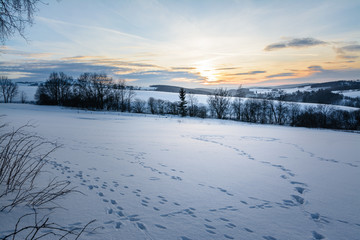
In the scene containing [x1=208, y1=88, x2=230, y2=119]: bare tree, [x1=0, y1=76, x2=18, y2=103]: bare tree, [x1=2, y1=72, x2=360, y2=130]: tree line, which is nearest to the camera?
[x1=2, y1=72, x2=360, y2=130]: tree line

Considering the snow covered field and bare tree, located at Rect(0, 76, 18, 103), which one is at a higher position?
bare tree, located at Rect(0, 76, 18, 103)

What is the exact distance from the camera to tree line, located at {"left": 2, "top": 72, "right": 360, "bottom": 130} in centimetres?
4706

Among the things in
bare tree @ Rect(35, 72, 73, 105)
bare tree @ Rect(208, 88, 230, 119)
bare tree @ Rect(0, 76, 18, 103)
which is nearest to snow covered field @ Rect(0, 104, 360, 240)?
bare tree @ Rect(208, 88, 230, 119)

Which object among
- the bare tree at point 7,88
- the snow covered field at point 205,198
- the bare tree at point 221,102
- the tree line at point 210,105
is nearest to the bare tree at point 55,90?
the tree line at point 210,105

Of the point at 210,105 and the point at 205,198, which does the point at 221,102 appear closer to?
the point at 210,105

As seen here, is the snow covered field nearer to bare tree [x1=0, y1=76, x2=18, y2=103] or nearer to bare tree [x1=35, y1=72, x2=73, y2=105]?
bare tree [x1=35, y1=72, x2=73, y2=105]

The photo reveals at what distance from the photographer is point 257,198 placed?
165 inches

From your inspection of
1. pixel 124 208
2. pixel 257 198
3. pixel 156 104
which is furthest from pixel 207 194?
pixel 156 104

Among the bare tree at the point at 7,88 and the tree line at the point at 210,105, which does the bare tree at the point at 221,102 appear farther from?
the bare tree at the point at 7,88

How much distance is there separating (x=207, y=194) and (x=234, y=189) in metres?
0.80

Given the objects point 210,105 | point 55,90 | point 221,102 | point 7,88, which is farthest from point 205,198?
point 7,88

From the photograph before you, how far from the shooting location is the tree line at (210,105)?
47.1m

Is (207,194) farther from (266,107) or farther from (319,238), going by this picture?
(266,107)

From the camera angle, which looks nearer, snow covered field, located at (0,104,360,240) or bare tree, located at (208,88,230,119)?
snow covered field, located at (0,104,360,240)
